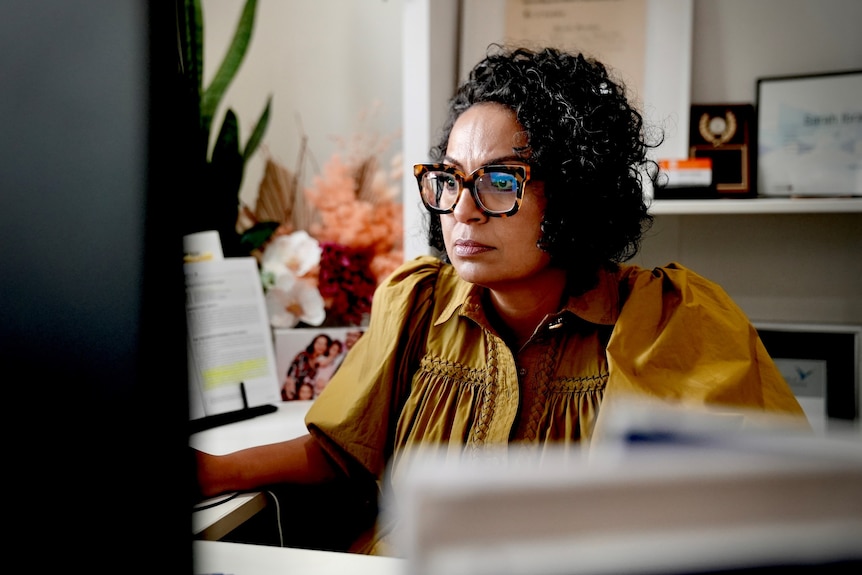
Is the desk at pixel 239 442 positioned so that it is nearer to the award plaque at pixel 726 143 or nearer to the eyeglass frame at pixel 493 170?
the eyeglass frame at pixel 493 170

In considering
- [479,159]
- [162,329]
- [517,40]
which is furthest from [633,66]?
[162,329]

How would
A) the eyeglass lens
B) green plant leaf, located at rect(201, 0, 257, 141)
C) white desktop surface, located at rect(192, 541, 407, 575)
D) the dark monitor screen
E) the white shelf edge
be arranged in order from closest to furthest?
the dark monitor screen < white desktop surface, located at rect(192, 541, 407, 575) < the eyeglass lens < the white shelf edge < green plant leaf, located at rect(201, 0, 257, 141)

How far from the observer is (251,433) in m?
1.39

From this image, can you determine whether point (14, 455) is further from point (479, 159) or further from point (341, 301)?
point (341, 301)

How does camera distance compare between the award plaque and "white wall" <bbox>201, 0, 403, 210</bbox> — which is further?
"white wall" <bbox>201, 0, 403, 210</bbox>

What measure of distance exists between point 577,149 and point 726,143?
0.92 metres

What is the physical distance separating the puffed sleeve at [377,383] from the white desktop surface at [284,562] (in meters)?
0.45

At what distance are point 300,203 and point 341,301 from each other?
52 cm

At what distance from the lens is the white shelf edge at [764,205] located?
1.64 meters

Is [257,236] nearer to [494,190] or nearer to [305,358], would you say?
[305,358]

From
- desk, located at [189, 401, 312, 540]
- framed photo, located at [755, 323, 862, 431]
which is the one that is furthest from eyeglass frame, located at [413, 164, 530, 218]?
framed photo, located at [755, 323, 862, 431]

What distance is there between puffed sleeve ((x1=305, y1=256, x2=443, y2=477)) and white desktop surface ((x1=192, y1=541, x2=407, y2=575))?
1.49 ft

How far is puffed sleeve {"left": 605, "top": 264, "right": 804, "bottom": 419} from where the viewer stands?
39.8 inches

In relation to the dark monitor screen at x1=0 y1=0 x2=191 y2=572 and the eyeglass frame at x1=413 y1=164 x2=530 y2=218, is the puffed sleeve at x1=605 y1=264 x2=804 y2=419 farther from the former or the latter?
the dark monitor screen at x1=0 y1=0 x2=191 y2=572
